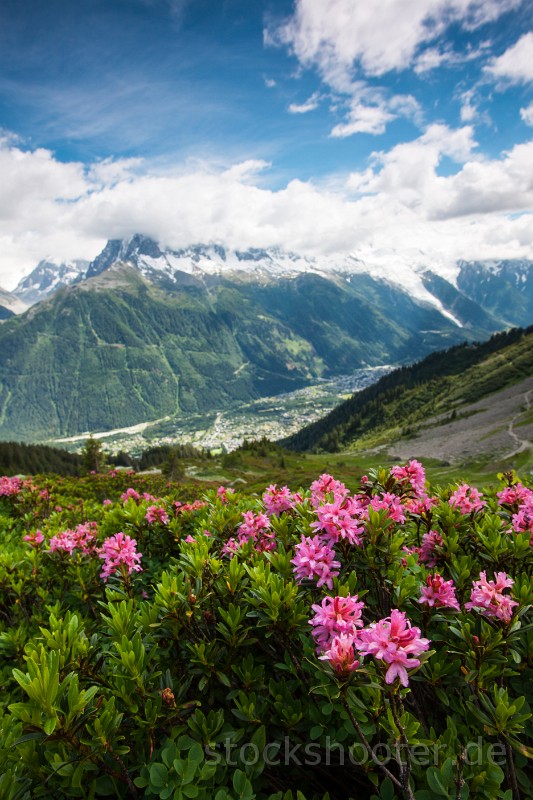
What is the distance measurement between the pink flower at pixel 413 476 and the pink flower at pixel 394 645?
10.8 ft

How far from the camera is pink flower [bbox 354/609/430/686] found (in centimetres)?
279

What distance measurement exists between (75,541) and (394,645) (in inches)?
275

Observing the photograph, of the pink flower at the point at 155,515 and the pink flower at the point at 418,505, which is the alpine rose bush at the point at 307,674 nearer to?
the pink flower at the point at 418,505

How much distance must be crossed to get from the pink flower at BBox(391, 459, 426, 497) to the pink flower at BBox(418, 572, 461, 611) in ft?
6.67

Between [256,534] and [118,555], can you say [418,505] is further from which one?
[118,555]

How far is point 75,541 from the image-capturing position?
790 centimetres

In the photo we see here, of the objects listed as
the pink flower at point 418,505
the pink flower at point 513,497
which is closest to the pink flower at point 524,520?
the pink flower at point 513,497

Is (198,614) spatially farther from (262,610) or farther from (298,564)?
(298,564)

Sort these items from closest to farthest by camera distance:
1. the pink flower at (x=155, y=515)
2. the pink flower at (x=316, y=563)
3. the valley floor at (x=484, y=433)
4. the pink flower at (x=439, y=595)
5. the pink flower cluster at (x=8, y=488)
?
the pink flower at (x=439, y=595) < the pink flower at (x=316, y=563) < the pink flower at (x=155, y=515) < the pink flower cluster at (x=8, y=488) < the valley floor at (x=484, y=433)

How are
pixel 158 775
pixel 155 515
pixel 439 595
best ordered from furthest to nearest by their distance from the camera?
pixel 155 515 → pixel 439 595 → pixel 158 775

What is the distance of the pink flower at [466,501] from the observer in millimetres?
6227

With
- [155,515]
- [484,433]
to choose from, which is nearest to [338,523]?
[155,515]

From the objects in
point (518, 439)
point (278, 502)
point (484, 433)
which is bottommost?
point (484, 433)

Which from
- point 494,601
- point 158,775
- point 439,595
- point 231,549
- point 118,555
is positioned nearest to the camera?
point 158,775
